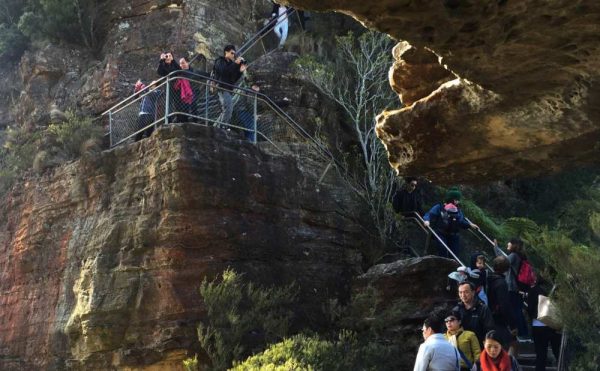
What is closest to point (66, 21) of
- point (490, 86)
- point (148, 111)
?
point (148, 111)

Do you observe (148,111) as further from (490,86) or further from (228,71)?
(490,86)

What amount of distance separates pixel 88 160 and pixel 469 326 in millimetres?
7523

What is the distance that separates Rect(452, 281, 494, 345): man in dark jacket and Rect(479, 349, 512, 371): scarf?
0.90 meters

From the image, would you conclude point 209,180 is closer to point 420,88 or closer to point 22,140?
point 420,88

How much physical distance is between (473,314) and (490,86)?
379cm

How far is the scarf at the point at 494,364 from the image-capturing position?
652 cm

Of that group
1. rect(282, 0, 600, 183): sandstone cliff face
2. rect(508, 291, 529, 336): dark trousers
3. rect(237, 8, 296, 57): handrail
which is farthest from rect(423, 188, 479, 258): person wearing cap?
rect(237, 8, 296, 57): handrail

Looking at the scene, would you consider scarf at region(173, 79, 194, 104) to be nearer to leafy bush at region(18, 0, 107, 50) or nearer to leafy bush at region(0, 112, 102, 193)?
leafy bush at region(0, 112, 102, 193)

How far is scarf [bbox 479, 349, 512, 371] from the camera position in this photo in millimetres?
6516

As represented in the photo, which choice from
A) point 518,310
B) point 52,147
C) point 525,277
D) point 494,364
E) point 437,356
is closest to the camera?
point 437,356

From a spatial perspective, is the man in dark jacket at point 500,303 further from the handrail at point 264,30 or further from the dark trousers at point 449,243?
the handrail at point 264,30

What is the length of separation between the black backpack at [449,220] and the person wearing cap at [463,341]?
4.70 metres

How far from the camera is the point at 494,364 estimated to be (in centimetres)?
654

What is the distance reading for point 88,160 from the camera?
1216cm
